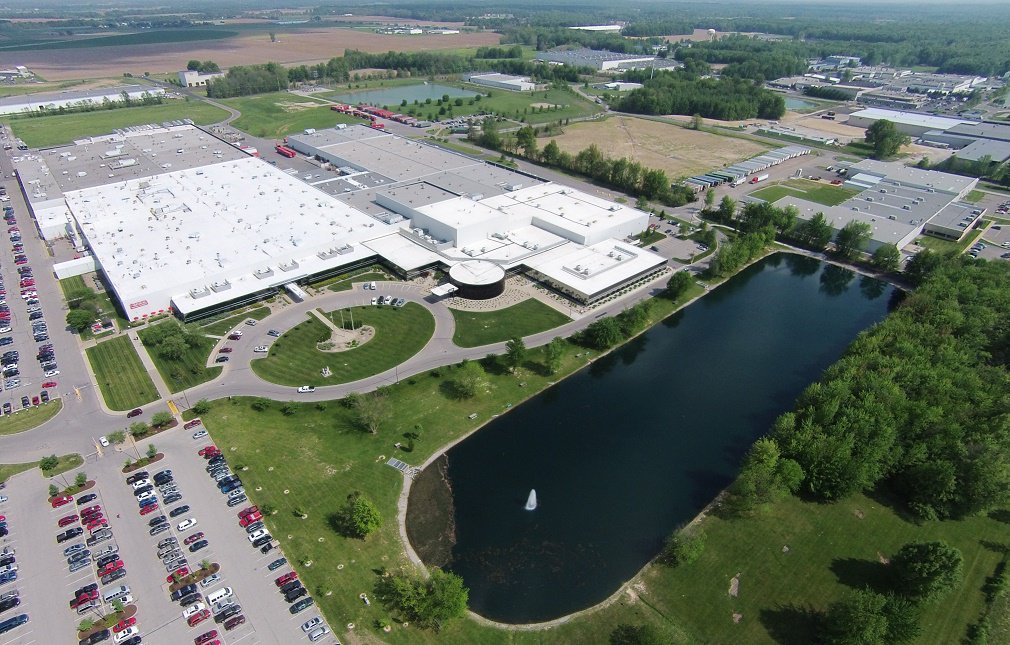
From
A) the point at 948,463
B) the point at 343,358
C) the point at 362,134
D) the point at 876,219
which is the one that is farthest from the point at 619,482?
the point at 362,134

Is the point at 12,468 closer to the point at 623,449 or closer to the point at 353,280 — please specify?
the point at 353,280

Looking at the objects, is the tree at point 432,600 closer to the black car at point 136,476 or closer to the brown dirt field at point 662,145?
the black car at point 136,476

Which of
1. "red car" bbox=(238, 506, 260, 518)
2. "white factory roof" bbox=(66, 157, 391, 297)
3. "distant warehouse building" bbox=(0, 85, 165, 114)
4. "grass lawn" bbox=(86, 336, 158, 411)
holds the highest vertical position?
"distant warehouse building" bbox=(0, 85, 165, 114)

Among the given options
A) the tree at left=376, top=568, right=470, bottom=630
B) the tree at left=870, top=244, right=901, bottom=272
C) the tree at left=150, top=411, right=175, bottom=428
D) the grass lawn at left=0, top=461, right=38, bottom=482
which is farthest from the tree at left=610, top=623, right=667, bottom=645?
the tree at left=870, top=244, right=901, bottom=272


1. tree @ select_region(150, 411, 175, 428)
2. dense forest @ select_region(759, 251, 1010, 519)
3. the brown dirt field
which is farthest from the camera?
the brown dirt field

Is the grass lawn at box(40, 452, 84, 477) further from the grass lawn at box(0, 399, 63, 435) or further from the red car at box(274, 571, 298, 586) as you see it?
the red car at box(274, 571, 298, 586)

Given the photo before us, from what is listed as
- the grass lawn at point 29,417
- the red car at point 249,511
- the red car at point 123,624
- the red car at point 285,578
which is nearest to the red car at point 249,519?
the red car at point 249,511
